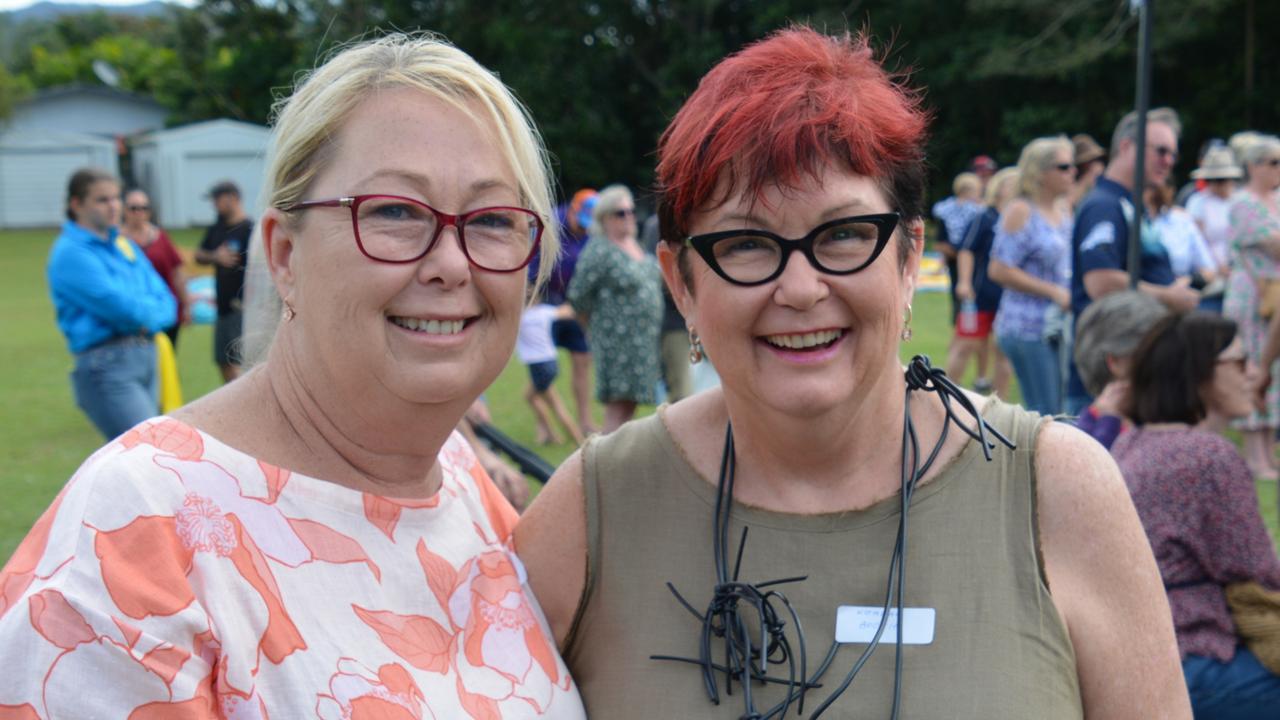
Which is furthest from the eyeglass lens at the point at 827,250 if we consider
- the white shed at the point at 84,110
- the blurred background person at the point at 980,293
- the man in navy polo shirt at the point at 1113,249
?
the white shed at the point at 84,110

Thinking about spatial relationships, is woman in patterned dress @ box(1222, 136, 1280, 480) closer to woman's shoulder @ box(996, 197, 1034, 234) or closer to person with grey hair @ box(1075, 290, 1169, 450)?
woman's shoulder @ box(996, 197, 1034, 234)

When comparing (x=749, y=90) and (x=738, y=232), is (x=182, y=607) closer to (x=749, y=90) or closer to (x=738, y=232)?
(x=738, y=232)

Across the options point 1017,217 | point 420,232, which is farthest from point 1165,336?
point 1017,217

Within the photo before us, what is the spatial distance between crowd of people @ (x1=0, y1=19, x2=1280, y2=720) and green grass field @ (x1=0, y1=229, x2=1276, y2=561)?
2.42 metres

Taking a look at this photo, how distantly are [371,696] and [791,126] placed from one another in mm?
1086

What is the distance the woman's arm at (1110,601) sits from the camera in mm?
1843

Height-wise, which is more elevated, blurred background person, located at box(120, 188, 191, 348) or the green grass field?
blurred background person, located at box(120, 188, 191, 348)

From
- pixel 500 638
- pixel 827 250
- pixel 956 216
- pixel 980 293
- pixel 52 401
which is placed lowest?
pixel 52 401

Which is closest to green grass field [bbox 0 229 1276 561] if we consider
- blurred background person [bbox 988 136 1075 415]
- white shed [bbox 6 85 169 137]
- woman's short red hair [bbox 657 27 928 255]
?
blurred background person [bbox 988 136 1075 415]

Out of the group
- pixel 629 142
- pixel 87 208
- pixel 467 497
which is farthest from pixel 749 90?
pixel 629 142

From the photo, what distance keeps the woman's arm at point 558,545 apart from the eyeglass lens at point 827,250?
61cm

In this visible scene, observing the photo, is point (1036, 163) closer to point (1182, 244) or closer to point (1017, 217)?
point (1017, 217)

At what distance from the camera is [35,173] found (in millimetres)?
48531

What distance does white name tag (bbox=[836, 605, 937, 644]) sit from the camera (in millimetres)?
1881
